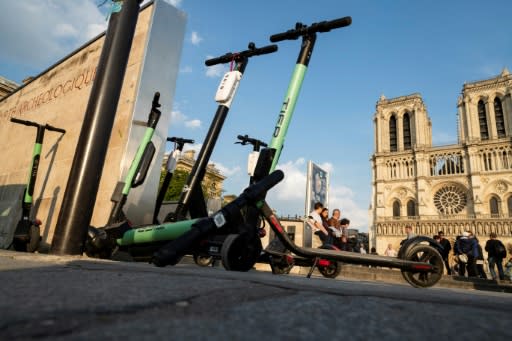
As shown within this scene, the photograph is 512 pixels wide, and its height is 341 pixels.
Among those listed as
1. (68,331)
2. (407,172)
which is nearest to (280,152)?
(68,331)

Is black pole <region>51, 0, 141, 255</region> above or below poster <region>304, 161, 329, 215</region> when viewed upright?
below

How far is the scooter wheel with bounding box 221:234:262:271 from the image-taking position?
2.31 m

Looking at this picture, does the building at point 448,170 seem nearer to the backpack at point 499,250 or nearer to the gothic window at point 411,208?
the gothic window at point 411,208

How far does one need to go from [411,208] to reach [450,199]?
18.1 ft

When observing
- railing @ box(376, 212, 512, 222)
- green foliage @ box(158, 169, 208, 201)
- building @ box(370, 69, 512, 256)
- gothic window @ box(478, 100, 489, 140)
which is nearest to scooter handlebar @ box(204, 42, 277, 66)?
green foliage @ box(158, 169, 208, 201)

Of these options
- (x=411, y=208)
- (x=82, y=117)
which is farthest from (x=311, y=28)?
(x=411, y=208)

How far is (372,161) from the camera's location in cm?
5334

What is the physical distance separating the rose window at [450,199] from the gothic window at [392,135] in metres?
10.0

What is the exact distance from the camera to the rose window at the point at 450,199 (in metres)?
45.4

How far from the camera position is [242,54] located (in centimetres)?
447

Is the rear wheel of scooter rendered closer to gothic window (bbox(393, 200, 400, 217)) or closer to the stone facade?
the stone facade

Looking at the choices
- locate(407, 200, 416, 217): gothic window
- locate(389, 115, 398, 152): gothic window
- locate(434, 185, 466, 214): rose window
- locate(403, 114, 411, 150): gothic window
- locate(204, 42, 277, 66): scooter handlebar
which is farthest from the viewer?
locate(389, 115, 398, 152): gothic window

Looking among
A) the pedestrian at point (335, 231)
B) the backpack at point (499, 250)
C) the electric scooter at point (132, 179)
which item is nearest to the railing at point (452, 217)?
the backpack at point (499, 250)

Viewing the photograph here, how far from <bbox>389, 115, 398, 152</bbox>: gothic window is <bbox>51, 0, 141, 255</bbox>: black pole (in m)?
55.1
